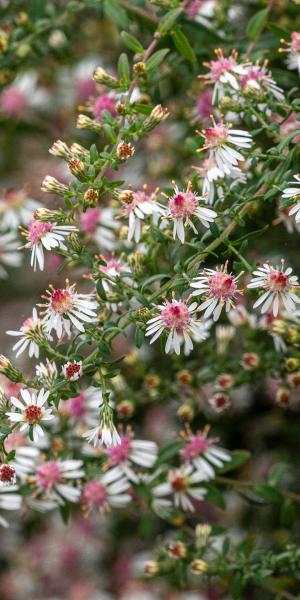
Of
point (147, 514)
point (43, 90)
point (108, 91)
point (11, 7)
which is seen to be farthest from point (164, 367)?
point (43, 90)

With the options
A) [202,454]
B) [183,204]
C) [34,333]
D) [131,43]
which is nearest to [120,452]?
[202,454]

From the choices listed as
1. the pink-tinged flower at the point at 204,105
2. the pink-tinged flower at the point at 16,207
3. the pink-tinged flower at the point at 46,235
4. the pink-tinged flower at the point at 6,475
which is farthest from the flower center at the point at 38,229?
the pink-tinged flower at the point at 16,207

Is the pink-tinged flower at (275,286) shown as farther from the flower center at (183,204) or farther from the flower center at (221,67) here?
the flower center at (221,67)

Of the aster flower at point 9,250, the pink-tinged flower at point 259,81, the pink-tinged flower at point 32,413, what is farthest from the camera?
the aster flower at point 9,250

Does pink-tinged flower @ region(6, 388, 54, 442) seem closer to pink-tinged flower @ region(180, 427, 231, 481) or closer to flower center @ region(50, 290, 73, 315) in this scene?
flower center @ region(50, 290, 73, 315)

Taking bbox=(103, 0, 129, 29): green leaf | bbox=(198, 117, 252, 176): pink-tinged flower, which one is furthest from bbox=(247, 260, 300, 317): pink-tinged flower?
bbox=(103, 0, 129, 29): green leaf

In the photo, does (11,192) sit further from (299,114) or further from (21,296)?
(299,114)
